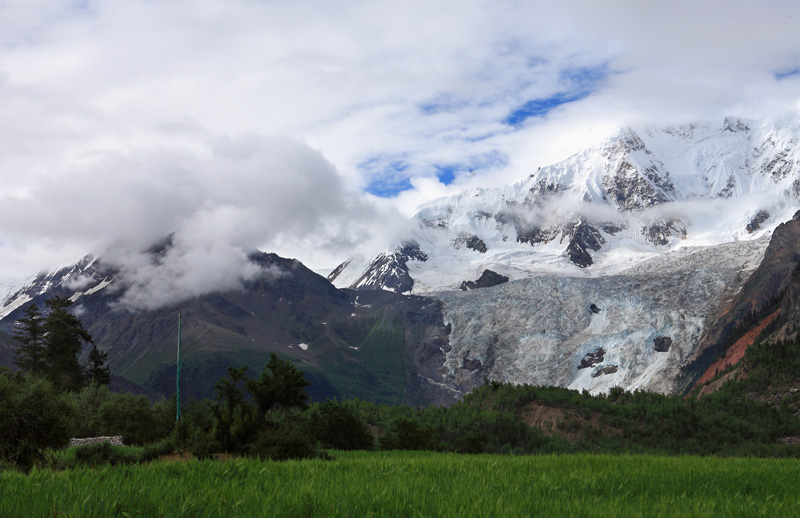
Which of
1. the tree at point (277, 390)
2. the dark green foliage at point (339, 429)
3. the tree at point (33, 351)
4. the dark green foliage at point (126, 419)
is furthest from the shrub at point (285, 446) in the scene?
the tree at point (33, 351)

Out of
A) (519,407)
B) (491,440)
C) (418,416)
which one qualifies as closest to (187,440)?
(491,440)

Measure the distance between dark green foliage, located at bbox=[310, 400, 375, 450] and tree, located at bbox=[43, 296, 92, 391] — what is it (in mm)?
45357

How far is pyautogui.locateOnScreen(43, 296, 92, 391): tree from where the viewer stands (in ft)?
252

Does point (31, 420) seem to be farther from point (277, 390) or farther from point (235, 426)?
point (277, 390)

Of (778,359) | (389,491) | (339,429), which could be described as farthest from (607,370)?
(389,491)

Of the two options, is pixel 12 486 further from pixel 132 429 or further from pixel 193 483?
pixel 132 429

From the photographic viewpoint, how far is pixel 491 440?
2347 inches

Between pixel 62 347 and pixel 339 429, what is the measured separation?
49984 millimetres

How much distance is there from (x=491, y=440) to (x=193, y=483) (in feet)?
173

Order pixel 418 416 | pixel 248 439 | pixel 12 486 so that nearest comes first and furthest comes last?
pixel 12 486 → pixel 248 439 → pixel 418 416

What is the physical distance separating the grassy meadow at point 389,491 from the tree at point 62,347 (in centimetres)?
7414

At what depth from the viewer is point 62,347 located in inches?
3086

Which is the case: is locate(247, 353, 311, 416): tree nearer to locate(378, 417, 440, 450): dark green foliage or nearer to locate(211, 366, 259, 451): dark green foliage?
locate(378, 417, 440, 450): dark green foliage

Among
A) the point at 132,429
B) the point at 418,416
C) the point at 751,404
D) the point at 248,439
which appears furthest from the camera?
the point at 751,404
